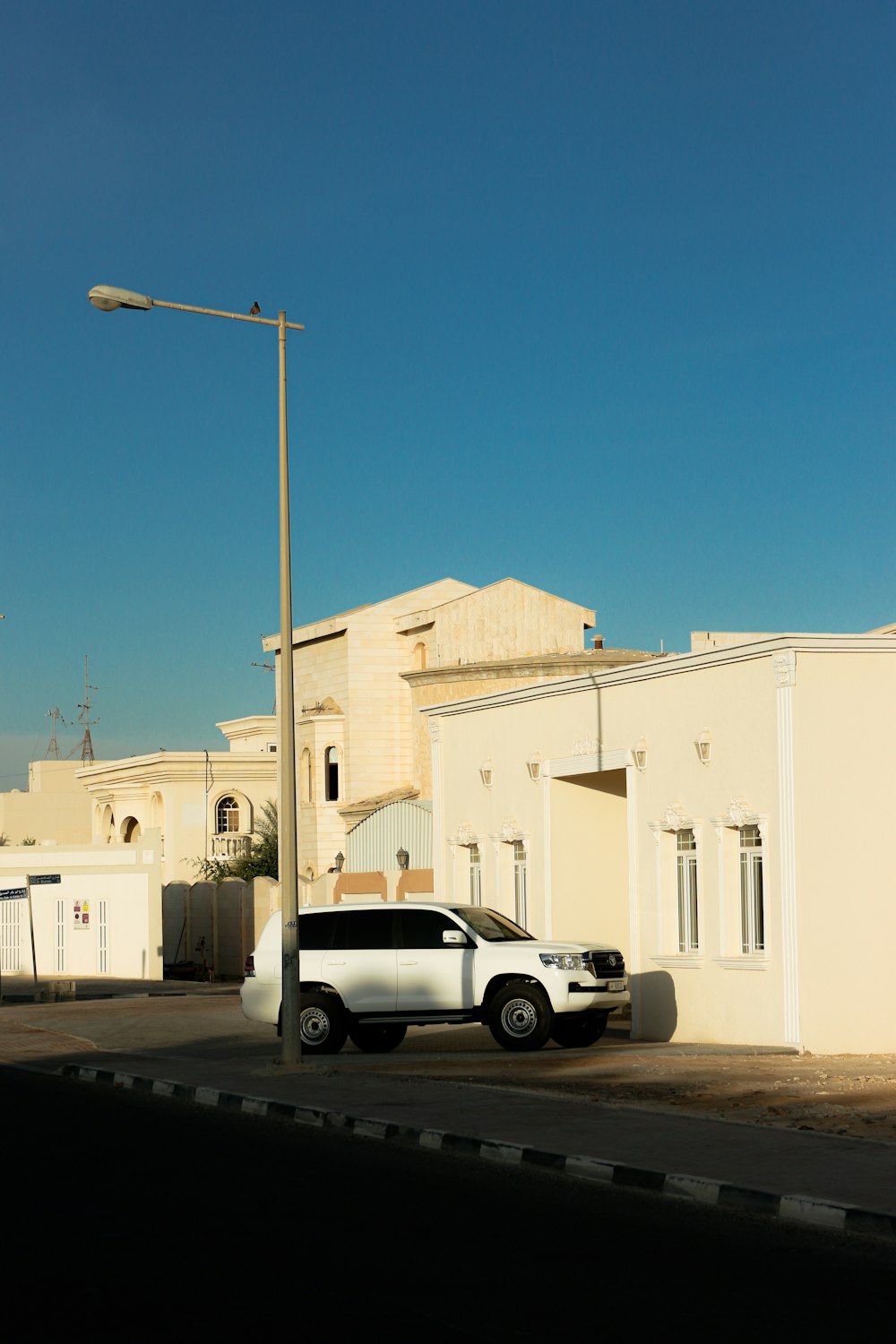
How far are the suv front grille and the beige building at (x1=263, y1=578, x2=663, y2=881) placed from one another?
4247cm

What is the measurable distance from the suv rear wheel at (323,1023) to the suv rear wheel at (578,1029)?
9.16 feet

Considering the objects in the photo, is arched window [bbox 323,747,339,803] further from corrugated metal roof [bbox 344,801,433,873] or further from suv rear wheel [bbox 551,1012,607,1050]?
suv rear wheel [bbox 551,1012,607,1050]

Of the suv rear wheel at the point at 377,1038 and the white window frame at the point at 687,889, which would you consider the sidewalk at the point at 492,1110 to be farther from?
the white window frame at the point at 687,889

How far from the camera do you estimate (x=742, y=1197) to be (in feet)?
33.3

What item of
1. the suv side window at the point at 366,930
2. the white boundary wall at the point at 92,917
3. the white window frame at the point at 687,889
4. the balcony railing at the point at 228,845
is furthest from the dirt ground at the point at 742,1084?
the balcony railing at the point at 228,845

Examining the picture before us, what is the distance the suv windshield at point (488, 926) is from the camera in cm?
2253

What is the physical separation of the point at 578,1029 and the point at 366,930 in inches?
124

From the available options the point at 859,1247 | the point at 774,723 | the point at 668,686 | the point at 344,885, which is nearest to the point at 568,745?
the point at 668,686

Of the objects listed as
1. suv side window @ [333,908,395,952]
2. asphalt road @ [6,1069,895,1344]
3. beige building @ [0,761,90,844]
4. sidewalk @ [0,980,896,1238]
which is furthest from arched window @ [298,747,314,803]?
asphalt road @ [6,1069,895,1344]

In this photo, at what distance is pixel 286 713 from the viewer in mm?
19438

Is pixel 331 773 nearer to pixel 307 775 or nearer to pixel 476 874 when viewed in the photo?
pixel 307 775

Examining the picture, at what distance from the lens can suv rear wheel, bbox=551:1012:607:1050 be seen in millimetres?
22312

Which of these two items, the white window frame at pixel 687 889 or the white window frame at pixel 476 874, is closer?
the white window frame at pixel 687 889

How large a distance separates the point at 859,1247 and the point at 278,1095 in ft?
27.5
